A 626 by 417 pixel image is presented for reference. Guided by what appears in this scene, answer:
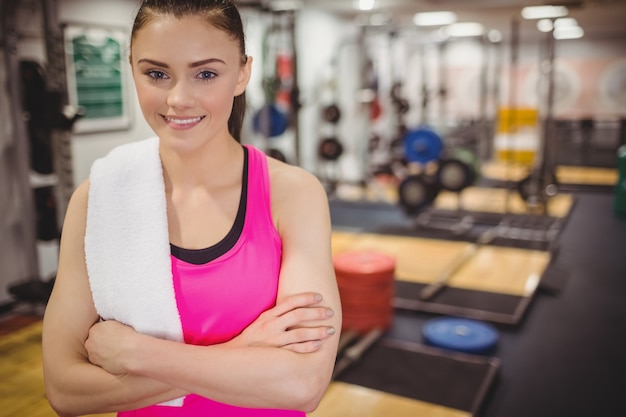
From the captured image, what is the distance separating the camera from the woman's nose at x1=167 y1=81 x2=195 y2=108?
2.46 feet

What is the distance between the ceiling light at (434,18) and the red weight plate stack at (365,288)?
4.90 metres

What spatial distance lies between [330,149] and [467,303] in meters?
2.87

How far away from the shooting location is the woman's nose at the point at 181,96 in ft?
2.46

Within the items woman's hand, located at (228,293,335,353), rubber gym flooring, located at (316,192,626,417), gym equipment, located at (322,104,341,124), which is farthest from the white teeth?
gym equipment, located at (322,104,341,124)

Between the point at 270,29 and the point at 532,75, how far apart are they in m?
8.17

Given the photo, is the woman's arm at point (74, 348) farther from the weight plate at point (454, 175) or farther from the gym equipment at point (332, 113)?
the gym equipment at point (332, 113)

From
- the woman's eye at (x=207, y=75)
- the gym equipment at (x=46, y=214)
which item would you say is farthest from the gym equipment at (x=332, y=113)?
the woman's eye at (x=207, y=75)

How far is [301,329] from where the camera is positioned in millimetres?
821

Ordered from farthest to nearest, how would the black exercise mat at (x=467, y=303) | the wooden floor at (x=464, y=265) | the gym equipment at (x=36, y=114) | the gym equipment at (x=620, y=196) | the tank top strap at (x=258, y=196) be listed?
the gym equipment at (x=620, y=196) < the wooden floor at (x=464, y=265) < the black exercise mat at (x=467, y=303) < the gym equipment at (x=36, y=114) < the tank top strap at (x=258, y=196)

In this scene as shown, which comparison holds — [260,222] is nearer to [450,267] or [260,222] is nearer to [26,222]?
[26,222]

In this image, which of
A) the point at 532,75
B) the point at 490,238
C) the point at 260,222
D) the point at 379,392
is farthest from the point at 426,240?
the point at 532,75

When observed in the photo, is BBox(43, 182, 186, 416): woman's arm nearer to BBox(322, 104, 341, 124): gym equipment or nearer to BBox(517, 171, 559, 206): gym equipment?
BBox(517, 171, 559, 206): gym equipment

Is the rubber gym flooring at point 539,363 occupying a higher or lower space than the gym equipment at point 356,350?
lower

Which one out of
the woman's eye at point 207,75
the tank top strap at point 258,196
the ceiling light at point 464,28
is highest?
the ceiling light at point 464,28
